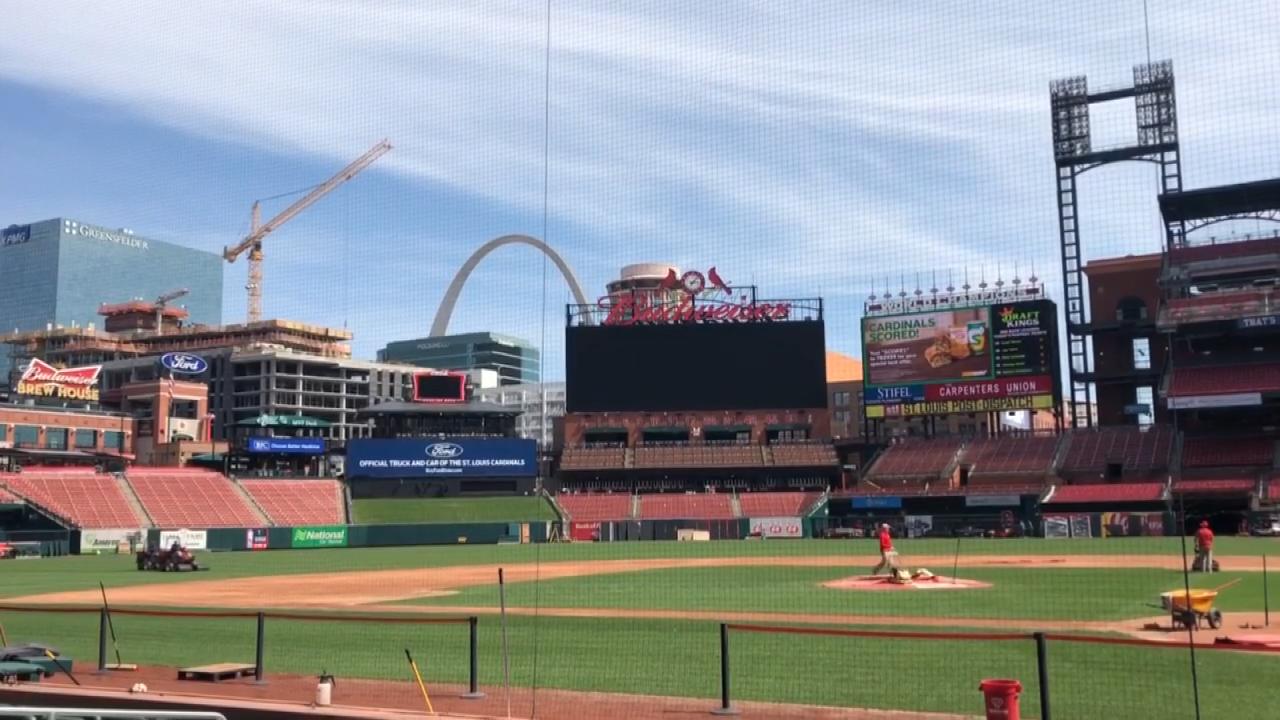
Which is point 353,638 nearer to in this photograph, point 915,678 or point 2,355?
point 915,678

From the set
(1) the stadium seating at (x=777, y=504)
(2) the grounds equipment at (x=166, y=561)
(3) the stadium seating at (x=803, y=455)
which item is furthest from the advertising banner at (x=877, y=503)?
(2) the grounds equipment at (x=166, y=561)

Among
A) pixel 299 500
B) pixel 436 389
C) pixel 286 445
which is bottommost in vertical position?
pixel 299 500

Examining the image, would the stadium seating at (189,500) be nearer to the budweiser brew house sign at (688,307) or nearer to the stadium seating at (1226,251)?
the budweiser brew house sign at (688,307)

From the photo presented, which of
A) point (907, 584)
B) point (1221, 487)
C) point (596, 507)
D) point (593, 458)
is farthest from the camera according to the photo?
point (593, 458)

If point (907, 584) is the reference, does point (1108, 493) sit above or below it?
above

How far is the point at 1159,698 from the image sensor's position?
1104cm

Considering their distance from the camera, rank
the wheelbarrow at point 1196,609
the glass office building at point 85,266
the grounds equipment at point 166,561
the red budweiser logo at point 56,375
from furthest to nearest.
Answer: the red budweiser logo at point 56,375, the grounds equipment at point 166,561, the glass office building at point 85,266, the wheelbarrow at point 1196,609

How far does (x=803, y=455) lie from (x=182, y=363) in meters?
57.7

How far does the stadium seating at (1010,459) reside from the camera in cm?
6488

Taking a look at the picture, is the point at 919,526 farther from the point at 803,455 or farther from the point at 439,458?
the point at 439,458

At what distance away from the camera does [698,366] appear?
7494 cm

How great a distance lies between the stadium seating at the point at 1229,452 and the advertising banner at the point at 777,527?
21.2 m

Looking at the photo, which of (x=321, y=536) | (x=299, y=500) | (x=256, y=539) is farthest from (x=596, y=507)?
(x=256, y=539)

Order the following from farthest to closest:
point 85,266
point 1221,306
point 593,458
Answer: point 593,458
point 1221,306
point 85,266
